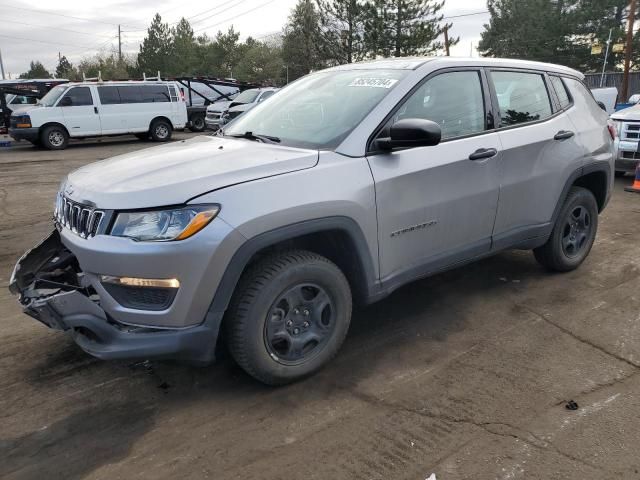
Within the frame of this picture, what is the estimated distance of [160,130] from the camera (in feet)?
60.8

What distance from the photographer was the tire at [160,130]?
18.3m

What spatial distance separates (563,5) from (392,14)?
15.2 m

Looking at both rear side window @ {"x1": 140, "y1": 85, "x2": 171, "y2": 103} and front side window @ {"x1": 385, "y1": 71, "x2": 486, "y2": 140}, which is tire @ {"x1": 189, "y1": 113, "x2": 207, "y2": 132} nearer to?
rear side window @ {"x1": 140, "y1": 85, "x2": 171, "y2": 103}

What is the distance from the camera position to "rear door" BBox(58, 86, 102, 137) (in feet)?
53.4

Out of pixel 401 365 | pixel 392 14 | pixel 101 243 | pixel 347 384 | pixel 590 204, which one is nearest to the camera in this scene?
pixel 101 243

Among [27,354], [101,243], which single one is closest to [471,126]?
[101,243]

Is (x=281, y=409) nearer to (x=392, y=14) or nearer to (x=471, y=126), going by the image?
(x=471, y=126)

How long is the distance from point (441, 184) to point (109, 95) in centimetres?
1609

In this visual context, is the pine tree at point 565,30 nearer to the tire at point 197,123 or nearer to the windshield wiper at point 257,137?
the tire at point 197,123

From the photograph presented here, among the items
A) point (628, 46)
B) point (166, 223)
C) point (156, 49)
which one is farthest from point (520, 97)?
point (156, 49)

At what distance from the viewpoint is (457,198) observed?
349cm

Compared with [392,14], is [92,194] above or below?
below

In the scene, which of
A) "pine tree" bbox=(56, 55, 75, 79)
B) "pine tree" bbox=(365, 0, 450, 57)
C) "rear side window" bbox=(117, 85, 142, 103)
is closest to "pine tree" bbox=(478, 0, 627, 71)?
"pine tree" bbox=(365, 0, 450, 57)

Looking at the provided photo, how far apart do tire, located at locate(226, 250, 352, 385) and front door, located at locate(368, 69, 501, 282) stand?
1.36 feet
